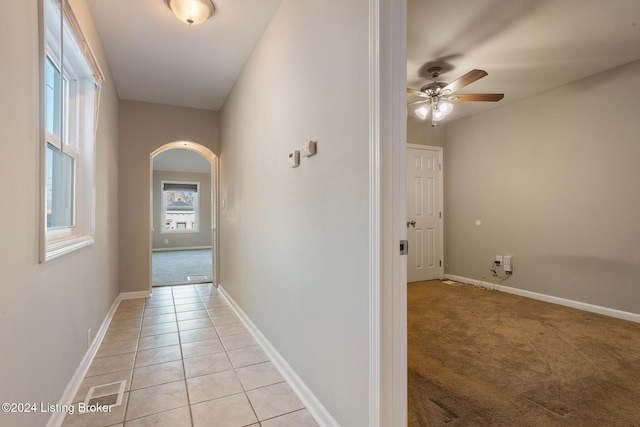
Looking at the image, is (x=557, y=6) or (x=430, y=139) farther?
(x=430, y=139)

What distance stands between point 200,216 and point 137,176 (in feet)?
20.8

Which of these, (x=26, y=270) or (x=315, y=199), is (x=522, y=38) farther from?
(x=26, y=270)

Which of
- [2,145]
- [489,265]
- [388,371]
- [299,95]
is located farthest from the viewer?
[489,265]

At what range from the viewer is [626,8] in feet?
7.43

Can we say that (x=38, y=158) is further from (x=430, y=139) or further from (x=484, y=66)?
(x=430, y=139)

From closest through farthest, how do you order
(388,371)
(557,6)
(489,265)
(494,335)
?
1. (388,371)
2. (557,6)
3. (494,335)
4. (489,265)

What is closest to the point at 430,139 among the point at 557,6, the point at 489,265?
the point at 489,265

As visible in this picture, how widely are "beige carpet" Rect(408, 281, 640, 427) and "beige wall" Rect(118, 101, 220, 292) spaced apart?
12.0 ft

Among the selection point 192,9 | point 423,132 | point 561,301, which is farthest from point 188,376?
point 423,132

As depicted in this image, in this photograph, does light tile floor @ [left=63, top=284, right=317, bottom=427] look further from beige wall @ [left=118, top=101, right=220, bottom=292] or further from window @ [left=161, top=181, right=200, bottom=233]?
window @ [left=161, top=181, right=200, bottom=233]

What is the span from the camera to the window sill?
4.79 feet

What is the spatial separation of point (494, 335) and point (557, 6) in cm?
268

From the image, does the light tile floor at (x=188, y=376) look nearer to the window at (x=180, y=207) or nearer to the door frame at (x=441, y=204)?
the door frame at (x=441, y=204)

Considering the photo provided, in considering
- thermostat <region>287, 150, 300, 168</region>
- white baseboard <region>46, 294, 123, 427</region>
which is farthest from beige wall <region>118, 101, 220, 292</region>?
thermostat <region>287, 150, 300, 168</region>
